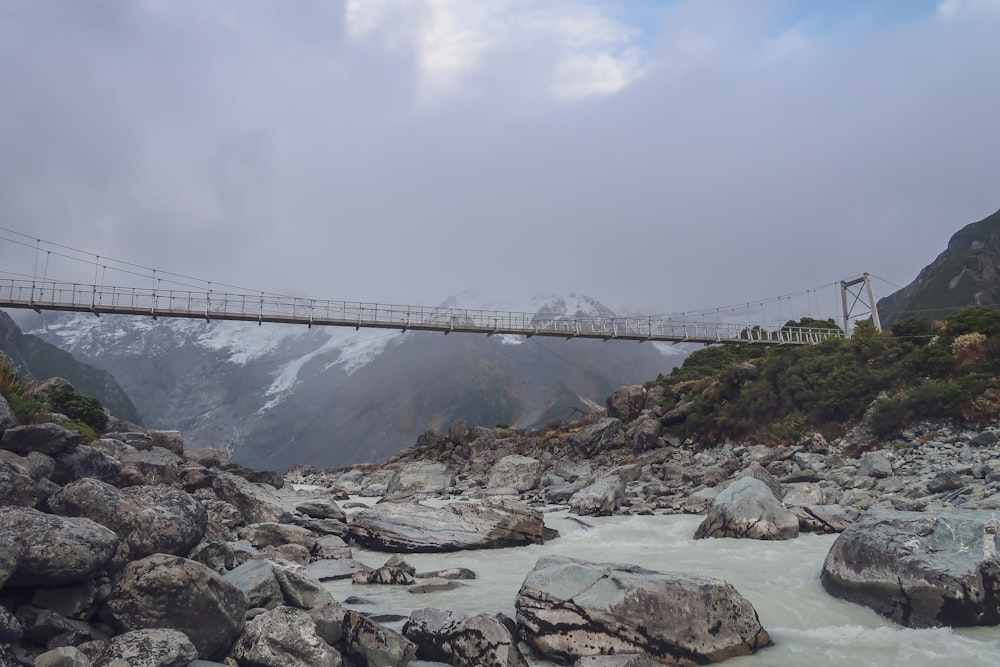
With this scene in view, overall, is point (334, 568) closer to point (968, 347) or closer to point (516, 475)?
point (516, 475)

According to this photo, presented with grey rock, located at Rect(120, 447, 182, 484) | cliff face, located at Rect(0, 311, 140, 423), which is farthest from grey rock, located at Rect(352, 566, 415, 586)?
cliff face, located at Rect(0, 311, 140, 423)

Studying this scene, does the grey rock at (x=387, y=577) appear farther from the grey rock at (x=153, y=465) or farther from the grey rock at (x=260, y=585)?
the grey rock at (x=153, y=465)

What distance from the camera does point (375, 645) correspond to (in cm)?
659

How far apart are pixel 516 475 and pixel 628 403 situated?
15689mm

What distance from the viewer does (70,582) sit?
240 inches

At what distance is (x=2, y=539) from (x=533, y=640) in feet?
18.4

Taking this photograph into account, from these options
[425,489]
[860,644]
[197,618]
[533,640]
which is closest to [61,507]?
→ [197,618]

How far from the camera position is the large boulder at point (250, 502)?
1539 centimetres

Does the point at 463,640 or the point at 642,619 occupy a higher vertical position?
the point at 642,619

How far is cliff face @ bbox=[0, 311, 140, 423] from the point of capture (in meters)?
94.1

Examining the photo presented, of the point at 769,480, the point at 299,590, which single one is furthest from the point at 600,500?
the point at 299,590

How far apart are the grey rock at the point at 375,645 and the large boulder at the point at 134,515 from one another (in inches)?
106

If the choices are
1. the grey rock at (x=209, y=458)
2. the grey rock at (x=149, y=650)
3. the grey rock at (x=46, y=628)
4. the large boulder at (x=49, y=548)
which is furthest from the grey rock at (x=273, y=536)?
the grey rock at (x=209, y=458)

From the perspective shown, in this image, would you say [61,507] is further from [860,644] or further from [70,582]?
[860,644]
